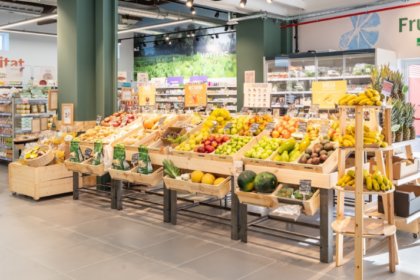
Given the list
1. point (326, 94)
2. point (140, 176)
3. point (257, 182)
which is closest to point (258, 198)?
point (257, 182)

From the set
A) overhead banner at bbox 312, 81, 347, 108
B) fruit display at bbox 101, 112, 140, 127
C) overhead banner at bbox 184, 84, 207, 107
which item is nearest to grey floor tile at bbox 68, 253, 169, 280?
fruit display at bbox 101, 112, 140, 127

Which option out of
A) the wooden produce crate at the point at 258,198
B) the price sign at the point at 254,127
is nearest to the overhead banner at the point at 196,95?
the price sign at the point at 254,127

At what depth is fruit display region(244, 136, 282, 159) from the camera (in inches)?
181

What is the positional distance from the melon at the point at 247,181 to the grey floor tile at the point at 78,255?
1403mm

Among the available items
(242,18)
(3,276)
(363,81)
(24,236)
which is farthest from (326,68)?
(3,276)

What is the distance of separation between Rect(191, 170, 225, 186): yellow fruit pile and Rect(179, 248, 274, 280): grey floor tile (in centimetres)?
81

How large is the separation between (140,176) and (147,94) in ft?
9.22

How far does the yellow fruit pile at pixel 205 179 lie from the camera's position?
4.85 metres

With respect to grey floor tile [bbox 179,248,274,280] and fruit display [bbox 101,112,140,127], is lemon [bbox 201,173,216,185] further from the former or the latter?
fruit display [bbox 101,112,140,127]

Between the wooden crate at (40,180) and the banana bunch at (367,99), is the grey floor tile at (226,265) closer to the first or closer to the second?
the banana bunch at (367,99)

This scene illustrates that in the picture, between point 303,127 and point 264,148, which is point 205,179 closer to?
point 264,148

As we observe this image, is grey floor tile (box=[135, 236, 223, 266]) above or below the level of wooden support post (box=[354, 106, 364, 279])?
below

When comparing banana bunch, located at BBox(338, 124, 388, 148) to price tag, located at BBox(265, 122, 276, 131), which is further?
price tag, located at BBox(265, 122, 276, 131)

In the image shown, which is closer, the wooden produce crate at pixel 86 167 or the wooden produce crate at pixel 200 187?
the wooden produce crate at pixel 200 187
